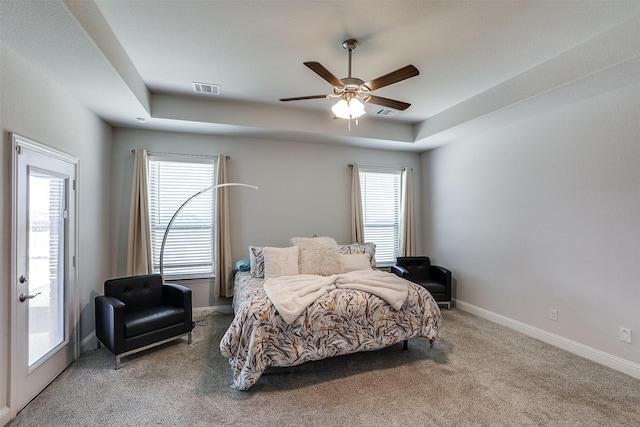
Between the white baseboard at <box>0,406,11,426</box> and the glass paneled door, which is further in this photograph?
the glass paneled door

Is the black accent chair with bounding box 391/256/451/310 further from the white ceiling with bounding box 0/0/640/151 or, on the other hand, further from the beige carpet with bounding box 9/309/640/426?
the white ceiling with bounding box 0/0/640/151

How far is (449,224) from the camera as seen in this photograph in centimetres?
491

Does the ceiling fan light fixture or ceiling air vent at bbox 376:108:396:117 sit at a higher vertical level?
ceiling air vent at bbox 376:108:396:117

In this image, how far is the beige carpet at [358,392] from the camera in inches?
84.0

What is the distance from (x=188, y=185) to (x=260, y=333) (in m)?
2.68

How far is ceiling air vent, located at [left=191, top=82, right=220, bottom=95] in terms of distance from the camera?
10.9 feet

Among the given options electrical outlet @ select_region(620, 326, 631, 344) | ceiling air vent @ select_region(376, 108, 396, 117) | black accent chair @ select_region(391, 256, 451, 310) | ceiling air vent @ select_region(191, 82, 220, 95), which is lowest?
electrical outlet @ select_region(620, 326, 631, 344)

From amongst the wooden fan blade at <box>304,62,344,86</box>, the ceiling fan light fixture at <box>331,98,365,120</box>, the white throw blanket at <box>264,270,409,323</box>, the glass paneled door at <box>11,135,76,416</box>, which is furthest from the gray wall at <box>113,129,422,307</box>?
the wooden fan blade at <box>304,62,344,86</box>

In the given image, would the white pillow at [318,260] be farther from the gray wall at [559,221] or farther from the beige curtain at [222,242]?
the gray wall at [559,221]

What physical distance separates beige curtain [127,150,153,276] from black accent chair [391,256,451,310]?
3525 millimetres

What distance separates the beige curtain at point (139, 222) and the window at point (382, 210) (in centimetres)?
327

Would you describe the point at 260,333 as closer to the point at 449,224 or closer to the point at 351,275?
the point at 351,275

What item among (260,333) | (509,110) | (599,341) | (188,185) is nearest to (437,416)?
(260,333)

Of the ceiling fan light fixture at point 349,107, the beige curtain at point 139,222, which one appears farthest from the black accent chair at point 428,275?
the beige curtain at point 139,222
